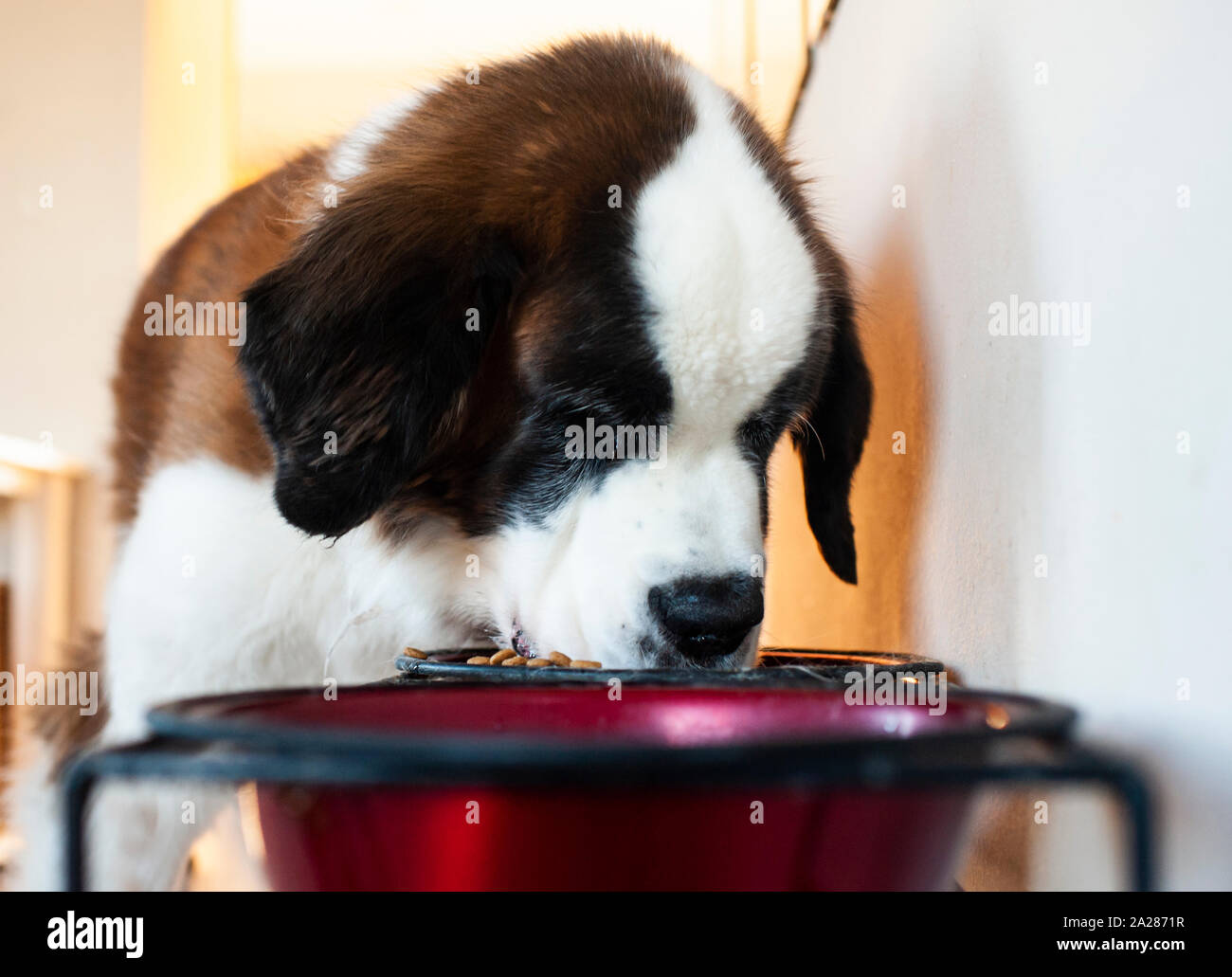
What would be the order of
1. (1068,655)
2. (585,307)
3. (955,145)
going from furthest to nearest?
(955,145) → (585,307) → (1068,655)

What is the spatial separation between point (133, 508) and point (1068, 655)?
1120 mm

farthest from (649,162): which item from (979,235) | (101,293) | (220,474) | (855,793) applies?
(101,293)

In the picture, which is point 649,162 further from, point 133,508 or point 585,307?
point 133,508

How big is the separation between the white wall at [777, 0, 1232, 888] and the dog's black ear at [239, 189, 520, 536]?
1.45 ft

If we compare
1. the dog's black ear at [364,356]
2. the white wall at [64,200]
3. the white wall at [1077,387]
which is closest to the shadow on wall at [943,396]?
the white wall at [1077,387]

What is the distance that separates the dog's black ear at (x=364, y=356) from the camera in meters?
0.98

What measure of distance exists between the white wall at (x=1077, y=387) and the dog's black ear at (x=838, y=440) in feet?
0.21

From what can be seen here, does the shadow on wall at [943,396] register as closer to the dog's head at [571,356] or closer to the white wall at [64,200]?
the dog's head at [571,356]

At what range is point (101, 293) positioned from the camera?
9.47 feet

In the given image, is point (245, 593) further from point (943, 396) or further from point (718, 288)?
point (943, 396)

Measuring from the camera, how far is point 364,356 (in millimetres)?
983

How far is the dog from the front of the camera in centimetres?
94

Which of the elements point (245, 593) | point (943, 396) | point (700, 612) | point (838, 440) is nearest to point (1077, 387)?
point (700, 612)
